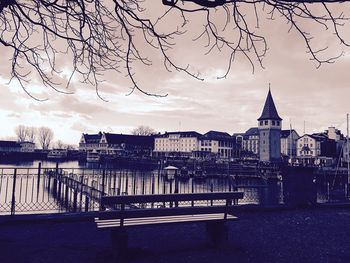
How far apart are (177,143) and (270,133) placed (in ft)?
185

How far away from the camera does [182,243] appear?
687cm

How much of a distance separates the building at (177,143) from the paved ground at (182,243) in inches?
4525

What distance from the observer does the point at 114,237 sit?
5766mm

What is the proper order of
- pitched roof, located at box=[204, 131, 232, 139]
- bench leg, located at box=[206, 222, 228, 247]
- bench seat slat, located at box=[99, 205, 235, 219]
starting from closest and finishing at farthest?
bench seat slat, located at box=[99, 205, 235, 219] < bench leg, located at box=[206, 222, 228, 247] < pitched roof, located at box=[204, 131, 232, 139]

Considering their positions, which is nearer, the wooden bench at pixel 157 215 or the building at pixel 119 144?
the wooden bench at pixel 157 215

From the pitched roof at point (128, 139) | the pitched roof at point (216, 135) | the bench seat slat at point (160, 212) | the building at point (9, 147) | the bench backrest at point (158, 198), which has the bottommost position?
the bench seat slat at point (160, 212)

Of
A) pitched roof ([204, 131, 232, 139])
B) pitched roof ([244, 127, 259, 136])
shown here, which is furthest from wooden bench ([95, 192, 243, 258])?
pitched roof ([244, 127, 259, 136])

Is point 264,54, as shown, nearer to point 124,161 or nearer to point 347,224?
point 347,224

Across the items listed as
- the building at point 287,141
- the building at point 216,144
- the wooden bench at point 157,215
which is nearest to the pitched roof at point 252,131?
the building at point 216,144

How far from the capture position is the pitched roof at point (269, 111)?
84250 mm

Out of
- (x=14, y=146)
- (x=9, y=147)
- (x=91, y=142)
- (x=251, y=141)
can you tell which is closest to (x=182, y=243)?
(x=251, y=141)

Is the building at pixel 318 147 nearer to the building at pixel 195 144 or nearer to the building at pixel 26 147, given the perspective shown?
the building at pixel 195 144

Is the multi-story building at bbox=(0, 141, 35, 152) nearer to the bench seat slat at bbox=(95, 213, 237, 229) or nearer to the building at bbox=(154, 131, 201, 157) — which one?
the building at bbox=(154, 131, 201, 157)

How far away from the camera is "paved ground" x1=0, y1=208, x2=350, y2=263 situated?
231 inches
